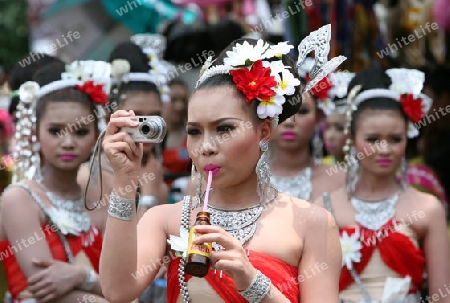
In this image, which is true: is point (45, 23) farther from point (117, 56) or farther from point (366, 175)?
point (366, 175)

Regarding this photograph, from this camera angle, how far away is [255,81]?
9.48ft

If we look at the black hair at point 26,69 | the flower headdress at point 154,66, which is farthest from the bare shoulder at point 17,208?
the flower headdress at point 154,66

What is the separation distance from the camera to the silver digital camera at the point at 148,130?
257cm

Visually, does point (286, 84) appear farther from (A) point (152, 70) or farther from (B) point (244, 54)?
(A) point (152, 70)

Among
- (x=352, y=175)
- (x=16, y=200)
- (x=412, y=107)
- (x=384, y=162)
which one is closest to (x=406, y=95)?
(x=412, y=107)

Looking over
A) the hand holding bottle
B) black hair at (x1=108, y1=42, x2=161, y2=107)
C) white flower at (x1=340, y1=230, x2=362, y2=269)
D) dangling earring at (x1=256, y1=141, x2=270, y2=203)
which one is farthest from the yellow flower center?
black hair at (x1=108, y1=42, x2=161, y2=107)

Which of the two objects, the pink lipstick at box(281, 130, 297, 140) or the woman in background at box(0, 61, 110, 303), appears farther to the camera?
the pink lipstick at box(281, 130, 297, 140)

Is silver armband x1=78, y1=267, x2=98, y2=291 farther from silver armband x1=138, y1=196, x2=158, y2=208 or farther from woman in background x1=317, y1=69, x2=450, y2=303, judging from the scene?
woman in background x1=317, y1=69, x2=450, y2=303

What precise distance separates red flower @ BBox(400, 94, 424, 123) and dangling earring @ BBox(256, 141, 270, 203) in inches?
69.1

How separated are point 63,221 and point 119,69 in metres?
1.40

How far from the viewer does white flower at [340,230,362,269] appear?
4.24 m

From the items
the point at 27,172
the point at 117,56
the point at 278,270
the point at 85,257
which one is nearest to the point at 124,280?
the point at 278,270

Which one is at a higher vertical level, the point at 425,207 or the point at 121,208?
the point at 121,208

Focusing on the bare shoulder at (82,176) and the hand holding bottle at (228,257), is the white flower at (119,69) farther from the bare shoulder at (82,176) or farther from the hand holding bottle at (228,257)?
the hand holding bottle at (228,257)
